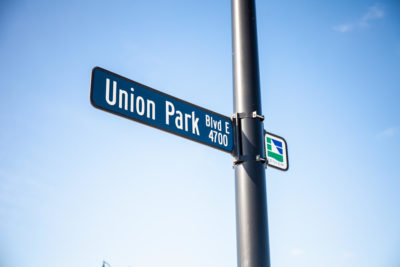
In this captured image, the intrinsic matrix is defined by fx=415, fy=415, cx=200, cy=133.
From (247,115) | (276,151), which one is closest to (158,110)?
(247,115)

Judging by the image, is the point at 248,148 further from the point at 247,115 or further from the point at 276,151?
the point at 276,151

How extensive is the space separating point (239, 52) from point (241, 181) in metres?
1.09

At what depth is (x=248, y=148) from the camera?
10.5 feet

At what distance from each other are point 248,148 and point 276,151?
532 millimetres

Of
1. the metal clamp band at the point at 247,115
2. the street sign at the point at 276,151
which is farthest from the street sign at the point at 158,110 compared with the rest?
the street sign at the point at 276,151

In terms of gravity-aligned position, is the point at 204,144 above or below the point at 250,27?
below

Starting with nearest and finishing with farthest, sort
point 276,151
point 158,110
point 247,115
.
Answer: point 158,110 → point 247,115 → point 276,151

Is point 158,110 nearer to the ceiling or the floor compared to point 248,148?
nearer to the ceiling

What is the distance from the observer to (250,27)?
11.5 ft

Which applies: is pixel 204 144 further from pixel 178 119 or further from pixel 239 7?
pixel 239 7

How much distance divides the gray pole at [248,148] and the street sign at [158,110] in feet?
0.53

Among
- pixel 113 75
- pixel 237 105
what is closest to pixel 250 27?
pixel 237 105

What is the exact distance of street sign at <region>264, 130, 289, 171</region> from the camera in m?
3.52

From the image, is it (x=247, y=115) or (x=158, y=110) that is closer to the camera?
(x=158, y=110)
